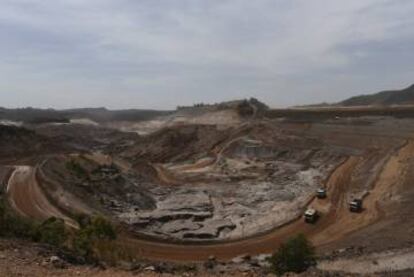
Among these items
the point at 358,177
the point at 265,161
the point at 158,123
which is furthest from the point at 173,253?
the point at 158,123

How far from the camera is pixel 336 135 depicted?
84.7m

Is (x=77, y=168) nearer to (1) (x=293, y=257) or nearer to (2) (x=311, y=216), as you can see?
(2) (x=311, y=216)

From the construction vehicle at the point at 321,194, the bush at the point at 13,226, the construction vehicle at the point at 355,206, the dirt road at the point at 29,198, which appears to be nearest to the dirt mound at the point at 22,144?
the dirt road at the point at 29,198

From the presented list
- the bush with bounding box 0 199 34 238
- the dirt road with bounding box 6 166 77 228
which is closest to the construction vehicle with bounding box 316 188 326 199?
the dirt road with bounding box 6 166 77 228

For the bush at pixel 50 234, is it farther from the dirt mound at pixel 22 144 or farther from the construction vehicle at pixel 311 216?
the dirt mound at pixel 22 144

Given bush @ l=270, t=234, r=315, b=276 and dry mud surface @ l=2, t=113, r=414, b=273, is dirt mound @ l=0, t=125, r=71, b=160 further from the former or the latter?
bush @ l=270, t=234, r=315, b=276

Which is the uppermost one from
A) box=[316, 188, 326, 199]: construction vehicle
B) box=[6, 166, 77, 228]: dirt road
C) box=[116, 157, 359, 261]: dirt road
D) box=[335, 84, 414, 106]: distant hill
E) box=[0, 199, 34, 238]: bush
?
box=[335, 84, 414, 106]: distant hill

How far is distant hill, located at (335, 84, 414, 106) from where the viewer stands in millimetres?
153625

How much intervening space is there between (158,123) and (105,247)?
122498 millimetres

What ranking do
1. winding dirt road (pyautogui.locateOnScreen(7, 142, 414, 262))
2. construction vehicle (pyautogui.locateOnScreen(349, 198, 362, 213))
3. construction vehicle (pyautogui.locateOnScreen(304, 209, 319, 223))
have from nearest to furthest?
winding dirt road (pyautogui.locateOnScreen(7, 142, 414, 262))
construction vehicle (pyautogui.locateOnScreen(304, 209, 319, 223))
construction vehicle (pyautogui.locateOnScreen(349, 198, 362, 213))

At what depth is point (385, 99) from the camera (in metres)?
168

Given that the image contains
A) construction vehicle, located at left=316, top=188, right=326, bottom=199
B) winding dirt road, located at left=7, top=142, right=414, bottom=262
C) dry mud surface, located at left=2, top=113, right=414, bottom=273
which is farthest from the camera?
construction vehicle, located at left=316, top=188, right=326, bottom=199

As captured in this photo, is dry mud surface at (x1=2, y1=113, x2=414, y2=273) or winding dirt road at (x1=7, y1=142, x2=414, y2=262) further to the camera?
dry mud surface at (x1=2, y1=113, x2=414, y2=273)

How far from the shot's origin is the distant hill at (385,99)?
154 meters
